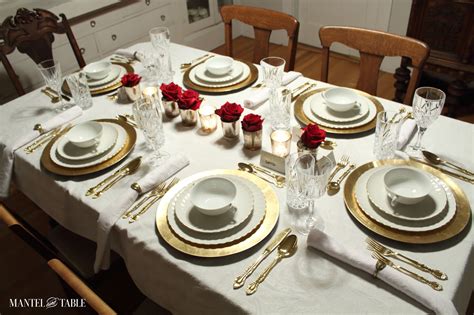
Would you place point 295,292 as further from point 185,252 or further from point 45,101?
point 45,101

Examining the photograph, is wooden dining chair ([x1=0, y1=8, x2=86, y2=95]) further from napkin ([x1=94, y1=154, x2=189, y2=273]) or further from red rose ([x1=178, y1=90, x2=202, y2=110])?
napkin ([x1=94, y1=154, x2=189, y2=273])

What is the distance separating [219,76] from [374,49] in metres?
0.57

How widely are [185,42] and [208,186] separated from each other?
8.23ft

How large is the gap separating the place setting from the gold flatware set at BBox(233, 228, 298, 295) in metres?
0.68

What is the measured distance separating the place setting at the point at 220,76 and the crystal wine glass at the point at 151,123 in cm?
34

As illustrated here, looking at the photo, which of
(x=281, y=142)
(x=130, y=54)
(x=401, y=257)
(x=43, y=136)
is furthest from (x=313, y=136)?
(x=130, y=54)

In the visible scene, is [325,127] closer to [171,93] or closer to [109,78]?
[171,93]

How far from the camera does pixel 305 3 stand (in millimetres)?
3154

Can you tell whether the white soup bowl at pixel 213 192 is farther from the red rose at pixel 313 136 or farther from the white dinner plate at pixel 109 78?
the white dinner plate at pixel 109 78

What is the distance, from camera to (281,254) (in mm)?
797

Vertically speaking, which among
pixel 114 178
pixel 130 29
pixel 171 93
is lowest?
pixel 130 29

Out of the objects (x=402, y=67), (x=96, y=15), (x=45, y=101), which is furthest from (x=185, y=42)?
(x=45, y=101)

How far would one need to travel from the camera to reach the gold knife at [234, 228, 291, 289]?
75 cm

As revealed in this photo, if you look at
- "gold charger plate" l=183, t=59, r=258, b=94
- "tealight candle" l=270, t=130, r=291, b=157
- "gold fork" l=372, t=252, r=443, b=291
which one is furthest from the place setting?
"gold fork" l=372, t=252, r=443, b=291
